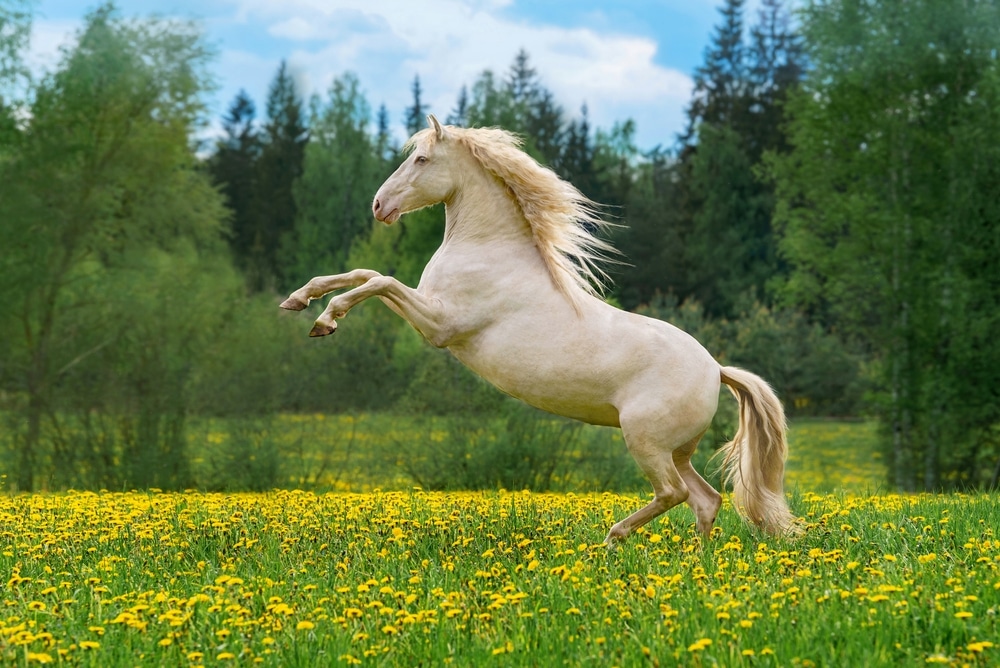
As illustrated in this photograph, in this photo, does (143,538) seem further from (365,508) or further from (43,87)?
(43,87)

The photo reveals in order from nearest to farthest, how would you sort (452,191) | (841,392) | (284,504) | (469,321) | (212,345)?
1. (469,321)
2. (452,191)
3. (284,504)
4. (212,345)
5. (841,392)

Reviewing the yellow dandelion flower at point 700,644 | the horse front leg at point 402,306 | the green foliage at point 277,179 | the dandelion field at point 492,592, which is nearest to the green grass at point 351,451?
the dandelion field at point 492,592

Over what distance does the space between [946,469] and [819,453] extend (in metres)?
8.03

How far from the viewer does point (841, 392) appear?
1337 inches

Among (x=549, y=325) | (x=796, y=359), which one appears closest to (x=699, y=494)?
(x=549, y=325)

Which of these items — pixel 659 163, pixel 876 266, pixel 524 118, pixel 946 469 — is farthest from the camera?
pixel 659 163

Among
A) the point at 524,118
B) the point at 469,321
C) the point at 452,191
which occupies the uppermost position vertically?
the point at 524,118

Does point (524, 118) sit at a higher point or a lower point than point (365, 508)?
higher

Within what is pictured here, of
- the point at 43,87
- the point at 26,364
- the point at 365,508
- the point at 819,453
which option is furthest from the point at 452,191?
the point at 819,453

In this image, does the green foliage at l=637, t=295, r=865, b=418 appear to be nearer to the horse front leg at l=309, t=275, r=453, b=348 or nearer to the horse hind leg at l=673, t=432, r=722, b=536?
the horse hind leg at l=673, t=432, r=722, b=536

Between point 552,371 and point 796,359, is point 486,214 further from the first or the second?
point 796,359

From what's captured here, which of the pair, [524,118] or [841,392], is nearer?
[841,392]

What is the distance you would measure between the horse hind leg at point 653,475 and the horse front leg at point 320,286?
1.84 m

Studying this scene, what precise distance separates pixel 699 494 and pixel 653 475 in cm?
56
